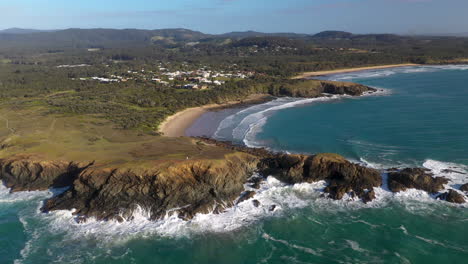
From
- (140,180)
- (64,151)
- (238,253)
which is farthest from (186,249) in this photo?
(64,151)

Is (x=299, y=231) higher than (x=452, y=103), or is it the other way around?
(x=452, y=103)

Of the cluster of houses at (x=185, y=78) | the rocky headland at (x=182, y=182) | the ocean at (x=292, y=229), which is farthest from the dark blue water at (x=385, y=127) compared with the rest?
the cluster of houses at (x=185, y=78)

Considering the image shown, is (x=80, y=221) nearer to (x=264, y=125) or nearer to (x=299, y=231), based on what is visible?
(x=299, y=231)

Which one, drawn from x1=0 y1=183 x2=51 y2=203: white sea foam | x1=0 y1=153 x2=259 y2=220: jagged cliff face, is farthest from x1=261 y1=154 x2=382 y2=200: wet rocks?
x1=0 y1=183 x2=51 y2=203: white sea foam

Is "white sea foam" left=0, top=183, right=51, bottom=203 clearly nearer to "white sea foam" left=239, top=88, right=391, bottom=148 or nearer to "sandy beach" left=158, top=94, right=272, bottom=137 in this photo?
"sandy beach" left=158, top=94, right=272, bottom=137

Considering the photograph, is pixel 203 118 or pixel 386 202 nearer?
pixel 386 202

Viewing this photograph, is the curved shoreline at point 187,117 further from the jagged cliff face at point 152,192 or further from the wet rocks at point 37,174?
the jagged cliff face at point 152,192
